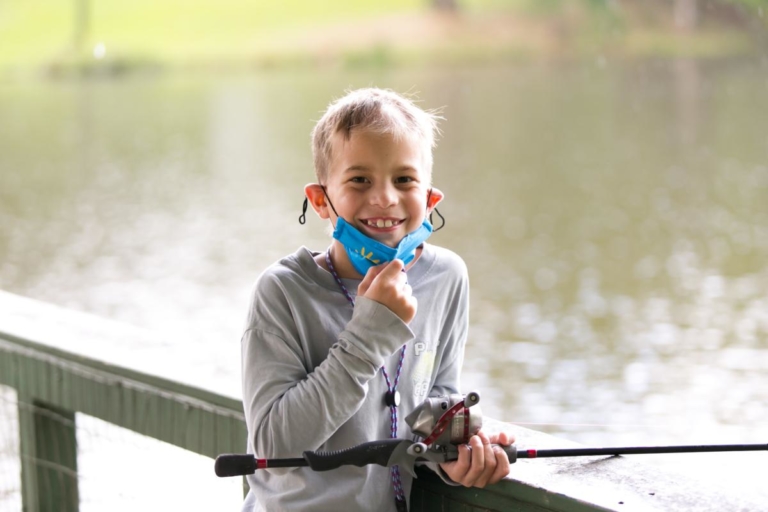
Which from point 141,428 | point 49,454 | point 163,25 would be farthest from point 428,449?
point 163,25

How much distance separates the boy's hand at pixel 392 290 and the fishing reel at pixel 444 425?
0.11 meters

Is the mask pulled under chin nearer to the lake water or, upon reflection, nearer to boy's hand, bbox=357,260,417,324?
boy's hand, bbox=357,260,417,324

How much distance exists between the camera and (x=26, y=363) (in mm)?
1800

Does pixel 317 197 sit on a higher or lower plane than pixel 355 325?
higher

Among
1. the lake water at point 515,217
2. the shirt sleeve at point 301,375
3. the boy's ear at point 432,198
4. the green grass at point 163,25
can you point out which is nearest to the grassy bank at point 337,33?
the green grass at point 163,25

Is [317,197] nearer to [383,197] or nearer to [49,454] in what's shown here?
[383,197]

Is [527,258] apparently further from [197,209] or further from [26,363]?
[26,363]

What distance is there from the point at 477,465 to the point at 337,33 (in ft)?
69.4

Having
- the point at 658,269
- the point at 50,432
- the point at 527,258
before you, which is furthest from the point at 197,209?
the point at 50,432

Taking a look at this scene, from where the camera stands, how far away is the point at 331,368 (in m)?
1.08

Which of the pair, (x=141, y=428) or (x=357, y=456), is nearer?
(x=357, y=456)

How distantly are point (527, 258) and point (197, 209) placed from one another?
548 cm

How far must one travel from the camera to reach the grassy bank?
65.7 feet

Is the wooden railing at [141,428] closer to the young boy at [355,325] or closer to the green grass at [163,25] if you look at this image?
the young boy at [355,325]
